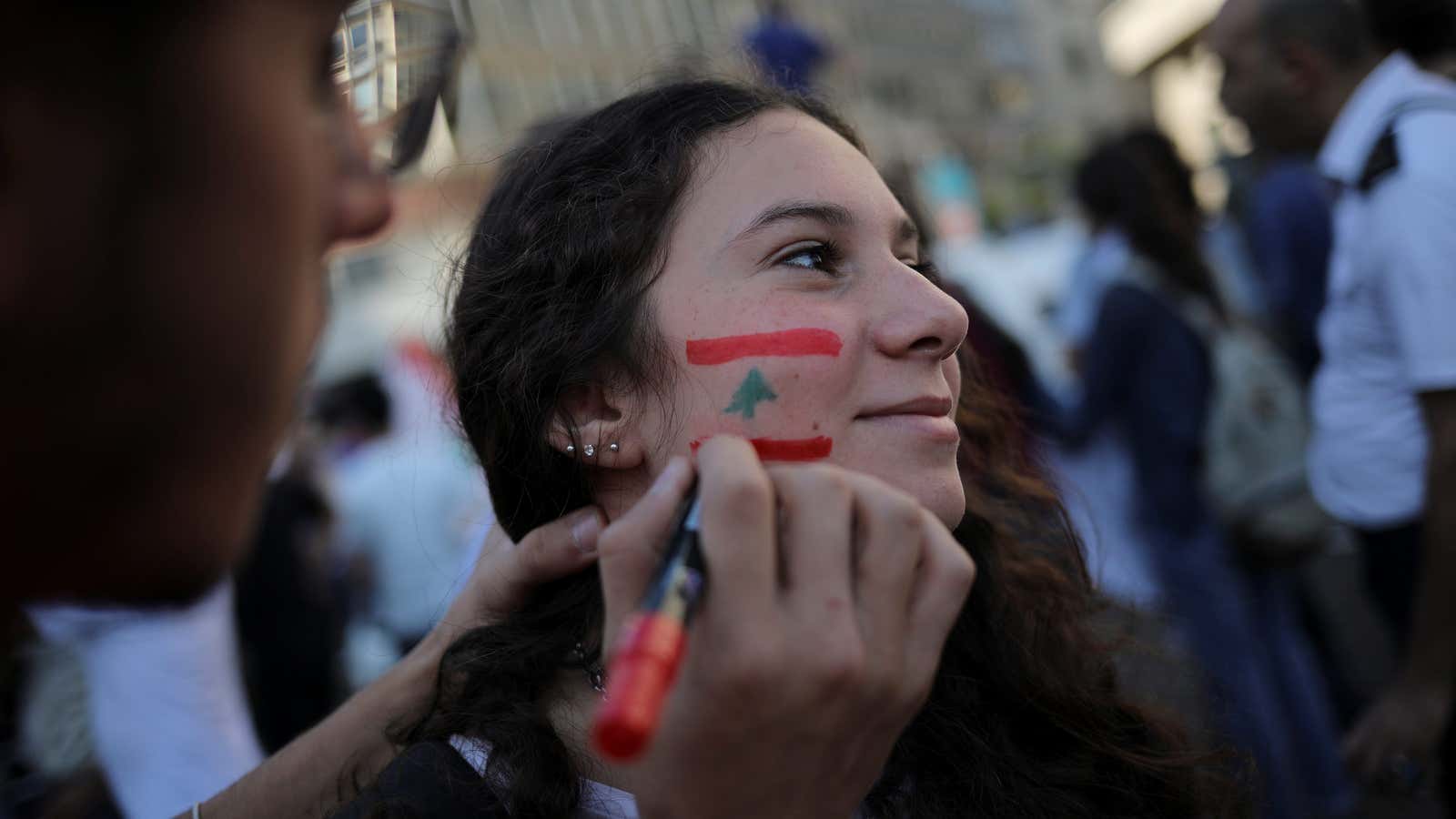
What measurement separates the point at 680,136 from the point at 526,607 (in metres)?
0.76

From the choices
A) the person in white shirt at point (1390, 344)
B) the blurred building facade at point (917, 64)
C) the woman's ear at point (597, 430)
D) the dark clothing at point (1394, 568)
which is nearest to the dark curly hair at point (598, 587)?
the woman's ear at point (597, 430)

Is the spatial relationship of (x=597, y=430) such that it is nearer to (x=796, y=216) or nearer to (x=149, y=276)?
(x=796, y=216)

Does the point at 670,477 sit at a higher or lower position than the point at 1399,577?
higher

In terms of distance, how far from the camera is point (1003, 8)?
51000 mm

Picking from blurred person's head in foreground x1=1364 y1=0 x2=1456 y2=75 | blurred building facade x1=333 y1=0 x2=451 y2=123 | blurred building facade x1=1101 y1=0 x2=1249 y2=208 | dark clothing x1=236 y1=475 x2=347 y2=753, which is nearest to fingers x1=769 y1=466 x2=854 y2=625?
blurred building facade x1=333 y1=0 x2=451 y2=123

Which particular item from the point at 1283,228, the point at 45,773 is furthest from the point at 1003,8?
the point at 45,773

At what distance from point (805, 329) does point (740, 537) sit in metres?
0.56

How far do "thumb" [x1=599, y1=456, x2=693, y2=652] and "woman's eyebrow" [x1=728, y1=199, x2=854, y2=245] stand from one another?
1.98ft

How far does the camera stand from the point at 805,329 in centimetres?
136

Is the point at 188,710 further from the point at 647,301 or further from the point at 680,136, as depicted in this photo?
the point at 680,136

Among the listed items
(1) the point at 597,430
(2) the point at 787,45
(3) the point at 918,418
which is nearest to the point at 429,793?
(1) the point at 597,430

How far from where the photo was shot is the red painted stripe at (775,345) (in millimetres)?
1351

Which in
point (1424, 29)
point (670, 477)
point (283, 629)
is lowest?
point (283, 629)

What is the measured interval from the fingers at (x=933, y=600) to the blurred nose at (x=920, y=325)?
0.46 metres
